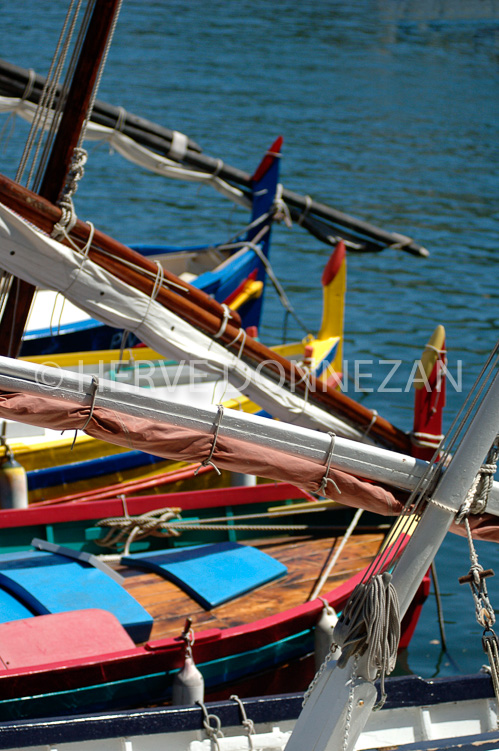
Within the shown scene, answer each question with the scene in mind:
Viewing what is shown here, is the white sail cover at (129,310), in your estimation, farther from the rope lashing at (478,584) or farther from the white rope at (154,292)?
the rope lashing at (478,584)

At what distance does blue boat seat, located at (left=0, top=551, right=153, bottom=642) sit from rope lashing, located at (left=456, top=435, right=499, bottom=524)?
348 cm

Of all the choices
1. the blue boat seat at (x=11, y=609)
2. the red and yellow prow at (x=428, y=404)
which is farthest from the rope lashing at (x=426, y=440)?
the blue boat seat at (x=11, y=609)

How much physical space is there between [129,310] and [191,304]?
1.90ft

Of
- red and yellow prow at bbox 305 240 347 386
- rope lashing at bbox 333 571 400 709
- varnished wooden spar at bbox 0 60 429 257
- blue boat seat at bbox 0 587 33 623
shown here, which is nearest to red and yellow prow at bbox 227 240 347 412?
red and yellow prow at bbox 305 240 347 386

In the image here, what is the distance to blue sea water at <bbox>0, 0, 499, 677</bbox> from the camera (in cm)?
1794

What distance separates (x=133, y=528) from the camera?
9305 millimetres

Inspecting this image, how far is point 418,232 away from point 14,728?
18.9 metres

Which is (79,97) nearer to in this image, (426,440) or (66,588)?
(66,588)

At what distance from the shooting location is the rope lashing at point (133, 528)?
9.30 metres

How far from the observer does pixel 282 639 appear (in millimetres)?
8164

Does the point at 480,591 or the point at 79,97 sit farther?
the point at 79,97

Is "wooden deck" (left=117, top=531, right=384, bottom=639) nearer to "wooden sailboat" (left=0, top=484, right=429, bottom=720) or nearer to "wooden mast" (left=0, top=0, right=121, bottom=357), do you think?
"wooden sailboat" (left=0, top=484, right=429, bottom=720)

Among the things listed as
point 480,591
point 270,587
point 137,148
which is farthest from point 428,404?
point 137,148

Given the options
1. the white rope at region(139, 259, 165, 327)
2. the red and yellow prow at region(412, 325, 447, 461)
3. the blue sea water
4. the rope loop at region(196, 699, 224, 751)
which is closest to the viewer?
the rope loop at region(196, 699, 224, 751)
